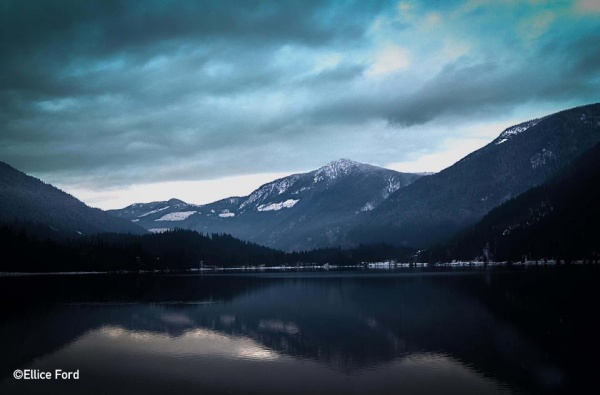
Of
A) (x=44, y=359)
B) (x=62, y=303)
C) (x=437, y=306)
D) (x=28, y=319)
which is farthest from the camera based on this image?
(x=62, y=303)

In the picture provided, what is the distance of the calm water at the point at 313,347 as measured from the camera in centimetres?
3862

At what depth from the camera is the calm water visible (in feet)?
127

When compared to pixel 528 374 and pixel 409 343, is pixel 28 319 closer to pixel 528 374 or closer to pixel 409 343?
pixel 409 343

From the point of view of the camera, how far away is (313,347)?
5234 cm

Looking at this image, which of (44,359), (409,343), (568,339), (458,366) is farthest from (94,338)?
(568,339)

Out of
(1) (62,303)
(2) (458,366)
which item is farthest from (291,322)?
(1) (62,303)

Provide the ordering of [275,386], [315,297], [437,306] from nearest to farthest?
1. [275,386]
2. [437,306]
3. [315,297]

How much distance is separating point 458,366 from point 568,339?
53.4ft

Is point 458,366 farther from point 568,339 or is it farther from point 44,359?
point 44,359

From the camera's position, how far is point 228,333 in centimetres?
6169

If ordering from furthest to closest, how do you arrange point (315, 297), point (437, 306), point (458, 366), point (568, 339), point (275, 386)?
point (315, 297) < point (437, 306) < point (568, 339) < point (458, 366) < point (275, 386)

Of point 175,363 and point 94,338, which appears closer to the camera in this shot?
point 175,363

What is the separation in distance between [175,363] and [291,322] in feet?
86.9

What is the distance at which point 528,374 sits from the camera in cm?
4038
